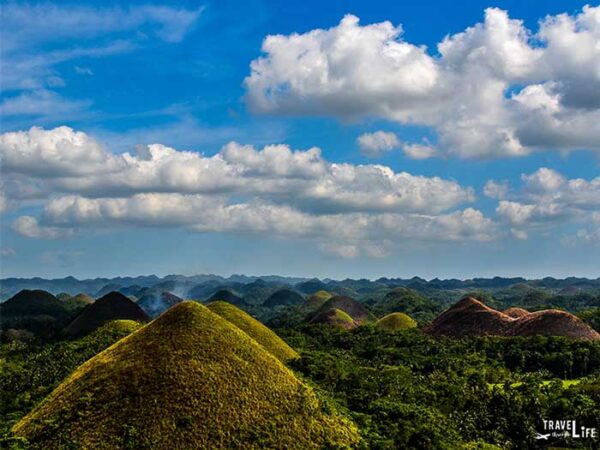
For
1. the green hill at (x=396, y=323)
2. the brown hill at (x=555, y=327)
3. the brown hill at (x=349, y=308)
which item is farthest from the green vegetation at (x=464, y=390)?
the brown hill at (x=349, y=308)

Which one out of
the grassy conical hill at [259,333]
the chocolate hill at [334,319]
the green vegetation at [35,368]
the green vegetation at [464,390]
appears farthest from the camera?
the chocolate hill at [334,319]

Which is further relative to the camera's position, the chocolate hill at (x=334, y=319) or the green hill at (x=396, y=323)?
the chocolate hill at (x=334, y=319)

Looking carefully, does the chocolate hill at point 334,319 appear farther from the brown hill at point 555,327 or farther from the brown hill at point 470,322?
the brown hill at point 555,327

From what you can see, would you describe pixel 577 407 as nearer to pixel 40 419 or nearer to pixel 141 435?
pixel 141 435

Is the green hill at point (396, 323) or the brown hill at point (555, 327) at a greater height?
the brown hill at point (555, 327)

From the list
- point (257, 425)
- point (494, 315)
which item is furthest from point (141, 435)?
point (494, 315)

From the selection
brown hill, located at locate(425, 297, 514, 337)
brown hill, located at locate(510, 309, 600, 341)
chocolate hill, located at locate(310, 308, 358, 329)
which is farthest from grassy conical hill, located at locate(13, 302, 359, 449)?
chocolate hill, located at locate(310, 308, 358, 329)
